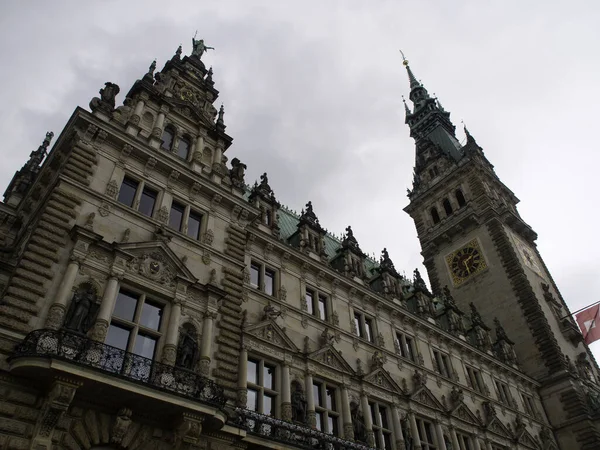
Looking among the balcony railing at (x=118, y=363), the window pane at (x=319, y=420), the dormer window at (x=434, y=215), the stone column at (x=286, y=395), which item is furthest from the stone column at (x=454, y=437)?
the dormer window at (x=434, y=215)

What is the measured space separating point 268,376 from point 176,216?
25.4 ft

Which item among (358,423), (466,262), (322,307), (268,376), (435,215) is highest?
(435,215)

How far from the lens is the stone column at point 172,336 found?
53.3 feet

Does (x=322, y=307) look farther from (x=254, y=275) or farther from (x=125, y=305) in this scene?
(x=125, y=305)

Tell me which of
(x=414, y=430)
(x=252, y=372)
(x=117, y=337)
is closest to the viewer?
(x=117, y=337)

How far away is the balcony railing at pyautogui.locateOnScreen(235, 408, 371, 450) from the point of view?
17.6 metres

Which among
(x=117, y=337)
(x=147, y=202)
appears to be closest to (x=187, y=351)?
(x=117, y=337)

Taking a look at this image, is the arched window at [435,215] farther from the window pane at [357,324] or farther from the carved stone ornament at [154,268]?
the carved stone ornament at [154,268]

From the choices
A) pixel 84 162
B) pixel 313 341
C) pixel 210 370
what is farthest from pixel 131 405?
pixel 313 341

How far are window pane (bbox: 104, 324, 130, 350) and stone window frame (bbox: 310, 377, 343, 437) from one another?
913 centimetres

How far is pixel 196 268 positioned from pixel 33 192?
8.10 meters

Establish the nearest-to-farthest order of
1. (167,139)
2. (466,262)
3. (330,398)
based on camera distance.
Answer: (167,139), (330,398), (466,262)

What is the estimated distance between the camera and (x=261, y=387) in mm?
20406

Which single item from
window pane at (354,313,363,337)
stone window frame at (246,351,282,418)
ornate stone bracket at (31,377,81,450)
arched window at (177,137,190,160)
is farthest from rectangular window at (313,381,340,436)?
arched window at (177,137,190,160)
